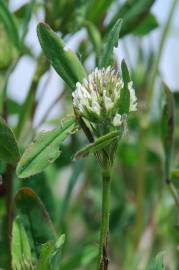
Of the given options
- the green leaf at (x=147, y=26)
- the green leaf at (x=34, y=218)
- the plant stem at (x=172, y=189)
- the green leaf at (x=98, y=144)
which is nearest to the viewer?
the green leaf at (x=98, y=144)

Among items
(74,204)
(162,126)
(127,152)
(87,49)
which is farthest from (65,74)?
(74,204)

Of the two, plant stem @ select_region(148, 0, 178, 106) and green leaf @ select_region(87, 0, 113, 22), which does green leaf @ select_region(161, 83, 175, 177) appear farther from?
plant stem @ select_region(148, 0, 178, 106)

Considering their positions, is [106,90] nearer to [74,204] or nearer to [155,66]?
[155,66]

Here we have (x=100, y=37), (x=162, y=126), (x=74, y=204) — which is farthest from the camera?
(x=74, y=204)

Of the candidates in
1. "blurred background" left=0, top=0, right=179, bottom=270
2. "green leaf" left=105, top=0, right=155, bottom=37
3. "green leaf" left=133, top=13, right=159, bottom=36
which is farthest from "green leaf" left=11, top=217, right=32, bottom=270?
"green leaf" left=133, top=13, right=159, bottom=36

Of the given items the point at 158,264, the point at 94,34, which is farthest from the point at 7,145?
the point at 94,34

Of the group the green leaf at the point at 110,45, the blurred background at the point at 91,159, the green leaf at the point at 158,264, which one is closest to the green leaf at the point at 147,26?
the blurred background at the point at 91,159

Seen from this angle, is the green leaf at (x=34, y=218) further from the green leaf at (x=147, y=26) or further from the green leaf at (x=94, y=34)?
the green leaf at (x=147, y=26)

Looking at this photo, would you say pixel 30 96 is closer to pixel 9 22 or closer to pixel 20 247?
pixel 9 22
